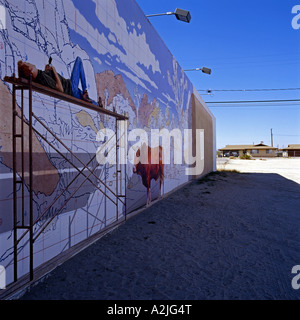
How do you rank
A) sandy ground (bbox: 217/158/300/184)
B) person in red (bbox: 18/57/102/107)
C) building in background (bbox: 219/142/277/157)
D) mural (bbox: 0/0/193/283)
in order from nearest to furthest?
mural (bbox: 0/0/193/283), person in red (bbox: 18/57/102/107), sandy ground (bbox: 217/158/300/184), building in background (bbox: 219/142/277/157)

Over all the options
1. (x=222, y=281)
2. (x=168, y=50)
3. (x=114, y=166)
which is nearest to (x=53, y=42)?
(x=114, y=166)

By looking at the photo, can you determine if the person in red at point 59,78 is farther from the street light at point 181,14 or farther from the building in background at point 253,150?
the building in background at point 253,150

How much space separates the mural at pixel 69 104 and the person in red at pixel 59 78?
0.24 ft

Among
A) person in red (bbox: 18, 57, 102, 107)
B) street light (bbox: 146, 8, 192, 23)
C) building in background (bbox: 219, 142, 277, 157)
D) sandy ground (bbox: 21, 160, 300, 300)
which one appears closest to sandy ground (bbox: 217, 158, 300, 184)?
street light (bbox: 146, 8, 192, 23)

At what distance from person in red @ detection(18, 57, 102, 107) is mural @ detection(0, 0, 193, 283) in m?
0.07

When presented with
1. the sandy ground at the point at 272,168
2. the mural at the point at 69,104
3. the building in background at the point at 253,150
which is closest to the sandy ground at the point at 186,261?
the mural at the point at 69,104

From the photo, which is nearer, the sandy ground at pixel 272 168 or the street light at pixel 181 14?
the street light at pixel 181 14

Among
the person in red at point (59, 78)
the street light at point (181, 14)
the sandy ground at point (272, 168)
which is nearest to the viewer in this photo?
the person in red at point (59, 78)

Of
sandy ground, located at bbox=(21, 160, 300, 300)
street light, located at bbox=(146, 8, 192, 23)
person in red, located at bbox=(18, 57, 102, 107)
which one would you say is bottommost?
sandy ground, located at bbox=(21, 160, 300, 300)

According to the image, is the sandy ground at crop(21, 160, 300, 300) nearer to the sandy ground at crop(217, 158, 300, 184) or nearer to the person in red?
the person in red

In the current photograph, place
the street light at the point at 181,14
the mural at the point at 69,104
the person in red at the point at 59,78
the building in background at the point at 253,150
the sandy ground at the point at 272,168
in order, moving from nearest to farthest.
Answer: the mural at the point at 69,104
the person in red at the point at 59,78
the street light at the point at 181,14
the sandy ground at the point at 272,168
the building in background at the point at 253,150

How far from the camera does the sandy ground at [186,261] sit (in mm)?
2705

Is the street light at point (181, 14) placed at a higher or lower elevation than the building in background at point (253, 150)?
higher

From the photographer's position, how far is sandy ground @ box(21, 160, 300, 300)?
2.71 meters
